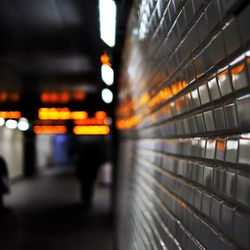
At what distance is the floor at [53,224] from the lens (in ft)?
24.6

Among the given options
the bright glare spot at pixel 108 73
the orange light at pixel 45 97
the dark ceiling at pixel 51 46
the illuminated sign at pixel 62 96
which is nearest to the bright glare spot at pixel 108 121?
the illuminated sign at pixel 62 96

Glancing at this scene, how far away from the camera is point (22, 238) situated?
8.00 m

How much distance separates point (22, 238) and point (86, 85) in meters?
4.84

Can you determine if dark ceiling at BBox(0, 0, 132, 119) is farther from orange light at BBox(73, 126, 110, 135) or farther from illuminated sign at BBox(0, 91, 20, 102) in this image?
orange light at BBox(73, 126, 110, 135)

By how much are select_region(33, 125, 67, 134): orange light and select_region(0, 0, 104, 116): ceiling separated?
3134 mm

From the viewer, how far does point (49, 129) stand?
1575 cm

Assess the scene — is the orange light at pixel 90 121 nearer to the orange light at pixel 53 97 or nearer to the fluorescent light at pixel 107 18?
the orange light at pixel 53 97

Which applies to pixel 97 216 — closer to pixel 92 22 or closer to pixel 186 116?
pixel 92 22

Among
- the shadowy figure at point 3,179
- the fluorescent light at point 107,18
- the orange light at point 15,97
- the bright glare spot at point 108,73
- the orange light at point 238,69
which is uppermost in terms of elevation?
the orange light at point 15,97

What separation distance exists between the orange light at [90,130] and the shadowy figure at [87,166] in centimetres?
125

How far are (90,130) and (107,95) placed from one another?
204 inches

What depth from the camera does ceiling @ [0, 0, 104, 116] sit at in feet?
17.3

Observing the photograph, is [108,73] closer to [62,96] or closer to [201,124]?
[62,96]

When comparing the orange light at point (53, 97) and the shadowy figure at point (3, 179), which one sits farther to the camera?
the orange light at point (53, 97)
